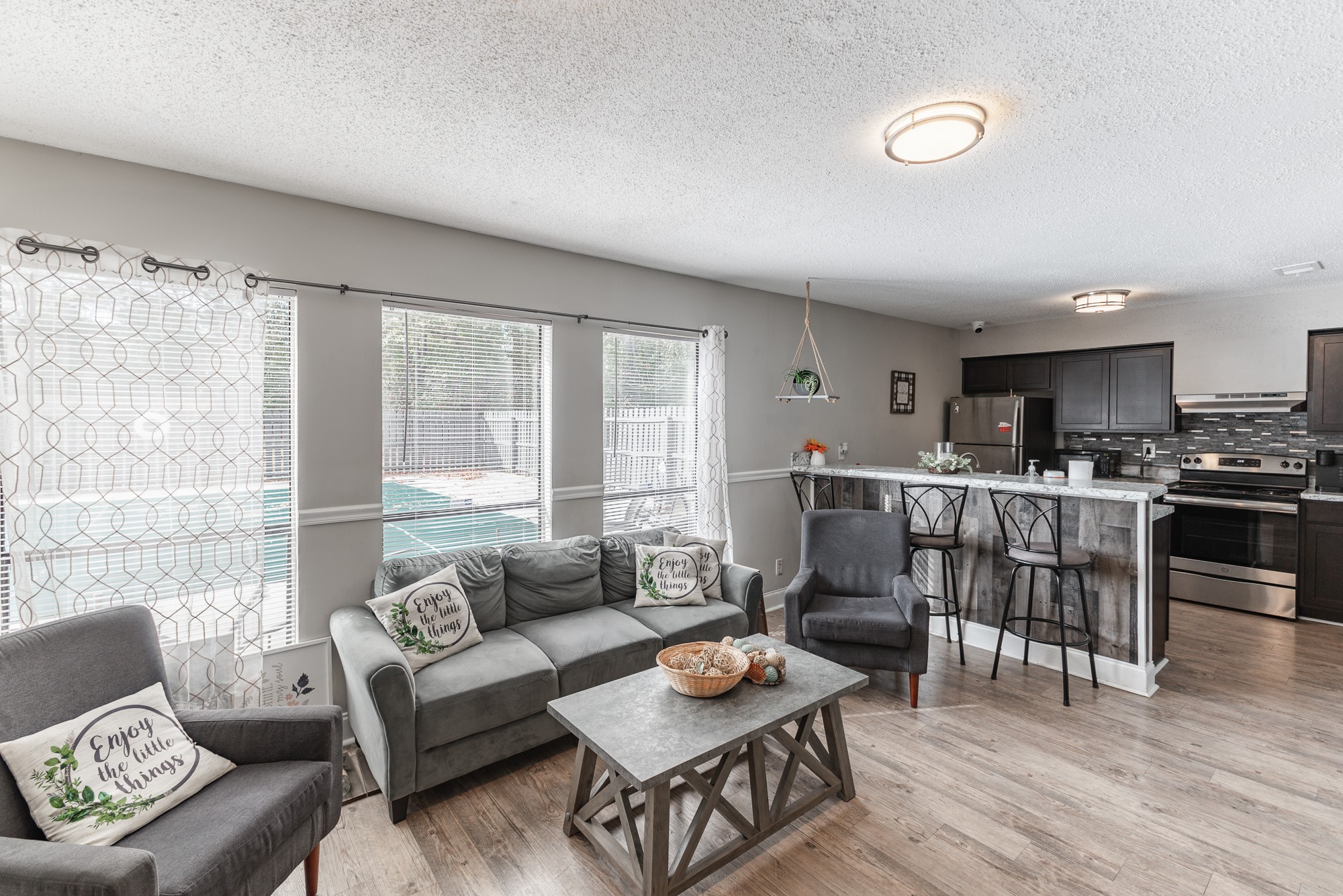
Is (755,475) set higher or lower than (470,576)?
higher

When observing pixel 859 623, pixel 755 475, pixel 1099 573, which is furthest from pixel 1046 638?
pixel 755 475

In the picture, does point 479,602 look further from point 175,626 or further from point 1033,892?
point 1033,892

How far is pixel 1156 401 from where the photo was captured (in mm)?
5375

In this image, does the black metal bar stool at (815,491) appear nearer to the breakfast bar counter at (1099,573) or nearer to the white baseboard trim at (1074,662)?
the breakfast bar counter at (1099,573)

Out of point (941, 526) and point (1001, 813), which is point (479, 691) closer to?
point (1001, 813)

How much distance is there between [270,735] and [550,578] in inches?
60.9

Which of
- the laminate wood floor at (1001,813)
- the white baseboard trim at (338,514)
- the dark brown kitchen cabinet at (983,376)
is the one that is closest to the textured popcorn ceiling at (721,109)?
the white baseboard trim at (338,514)

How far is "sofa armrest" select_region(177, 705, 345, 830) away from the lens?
1875 millimetres

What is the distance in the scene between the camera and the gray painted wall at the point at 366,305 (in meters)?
2.42

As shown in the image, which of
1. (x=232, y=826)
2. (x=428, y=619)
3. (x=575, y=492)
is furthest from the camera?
(x=575, y=492)

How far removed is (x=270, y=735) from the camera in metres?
1.89

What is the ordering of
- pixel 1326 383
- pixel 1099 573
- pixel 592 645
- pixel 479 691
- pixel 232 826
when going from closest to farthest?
pixel 232 826, pixel 479 691, pixel 592 645, pixel 1099 573, pixel 1326 383

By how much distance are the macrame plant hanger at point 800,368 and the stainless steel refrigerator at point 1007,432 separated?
1840 millimetres

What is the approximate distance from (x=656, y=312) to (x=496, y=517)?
178cm
